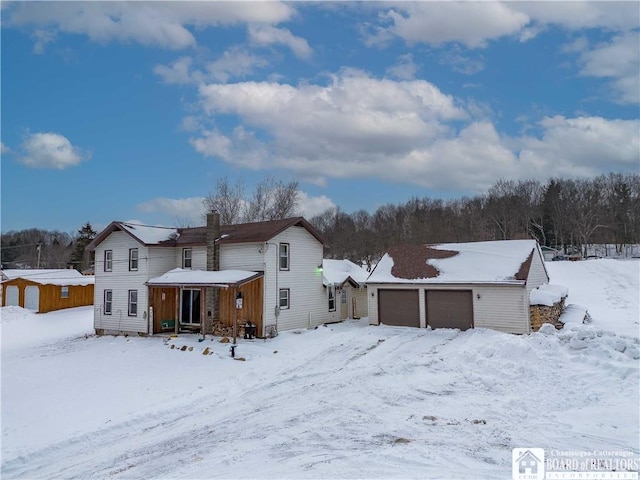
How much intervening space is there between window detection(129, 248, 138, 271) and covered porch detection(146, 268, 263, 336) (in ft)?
6.43

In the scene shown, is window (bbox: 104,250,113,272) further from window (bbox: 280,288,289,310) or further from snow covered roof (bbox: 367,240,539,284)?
snow covered roof (bbox: 367,240,539,284)

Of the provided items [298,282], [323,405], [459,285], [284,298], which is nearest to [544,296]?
[459,285]

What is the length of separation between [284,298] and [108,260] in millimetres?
11321

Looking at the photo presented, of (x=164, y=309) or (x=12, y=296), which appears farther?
(x=12, y=296)

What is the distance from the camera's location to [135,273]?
2334cm

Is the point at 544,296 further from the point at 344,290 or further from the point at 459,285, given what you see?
the point at 344,290

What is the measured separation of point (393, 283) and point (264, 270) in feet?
21.9

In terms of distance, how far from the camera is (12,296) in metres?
36.2

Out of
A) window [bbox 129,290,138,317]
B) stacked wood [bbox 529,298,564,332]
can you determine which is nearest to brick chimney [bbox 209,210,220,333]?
window [bbox 129,290,138,317]

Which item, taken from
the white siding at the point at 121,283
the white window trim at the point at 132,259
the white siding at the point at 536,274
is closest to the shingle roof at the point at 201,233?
the white siding at the point at 121,283

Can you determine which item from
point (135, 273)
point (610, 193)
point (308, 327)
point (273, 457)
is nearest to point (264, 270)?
point (308, 327)

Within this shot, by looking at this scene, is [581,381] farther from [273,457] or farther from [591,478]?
[273,457]

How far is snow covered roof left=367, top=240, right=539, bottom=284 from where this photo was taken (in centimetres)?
1933

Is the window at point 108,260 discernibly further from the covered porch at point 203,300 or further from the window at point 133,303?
the covered porch at point 203,300
